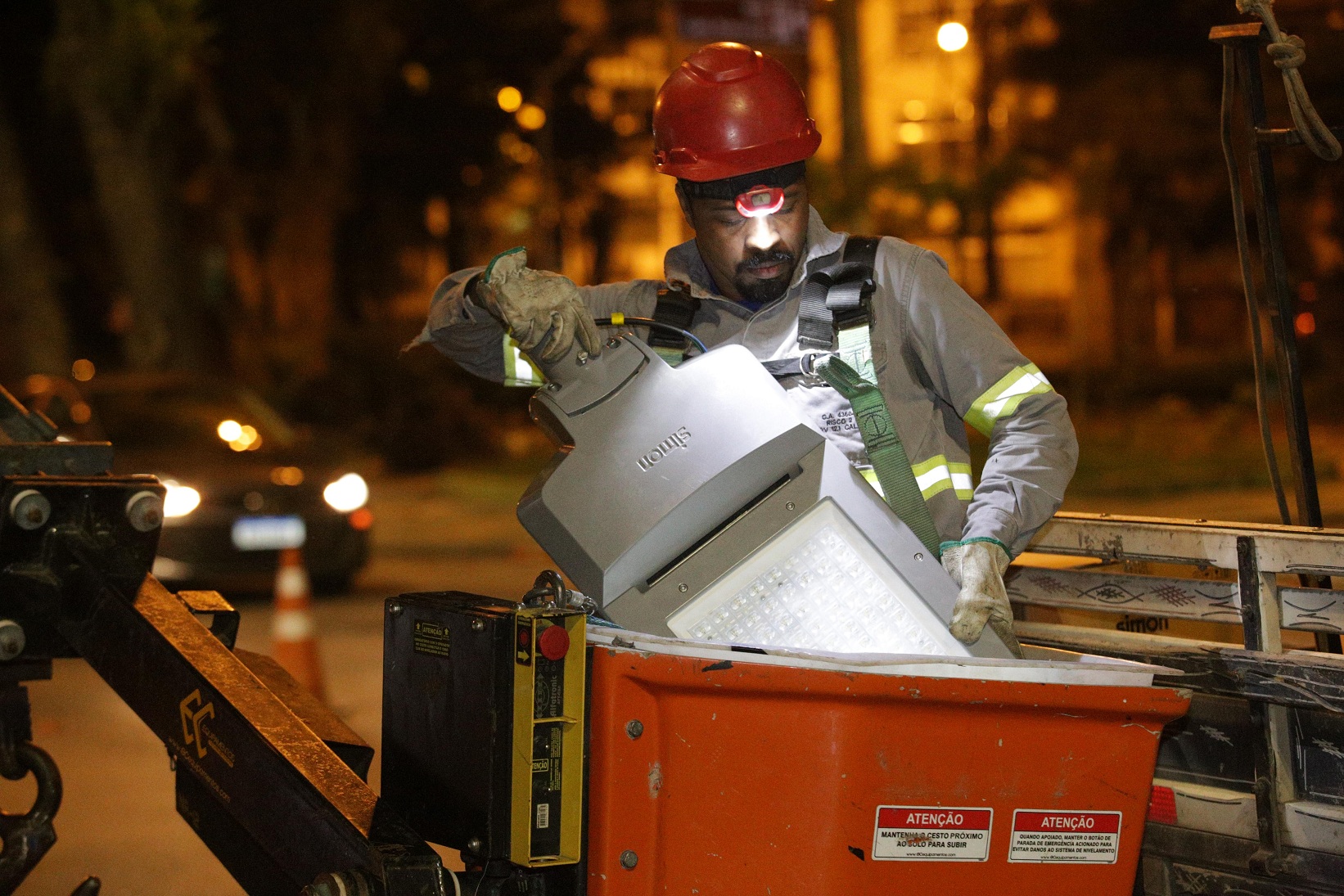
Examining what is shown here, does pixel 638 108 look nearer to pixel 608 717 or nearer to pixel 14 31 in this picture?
pixel 14 31

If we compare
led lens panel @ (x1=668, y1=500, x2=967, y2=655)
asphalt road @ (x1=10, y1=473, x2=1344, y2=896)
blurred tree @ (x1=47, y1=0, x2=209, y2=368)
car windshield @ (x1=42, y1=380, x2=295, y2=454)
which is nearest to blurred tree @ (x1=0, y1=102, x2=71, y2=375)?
blurred tree @ (x1=47, y1=0, x2=209, y2=368)

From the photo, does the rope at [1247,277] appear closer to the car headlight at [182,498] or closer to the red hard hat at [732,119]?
the red hard hat at [732,119]

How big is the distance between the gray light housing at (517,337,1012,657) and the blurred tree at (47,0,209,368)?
15707 mm

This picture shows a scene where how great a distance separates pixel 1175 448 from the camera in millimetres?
18531

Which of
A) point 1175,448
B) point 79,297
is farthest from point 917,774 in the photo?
point 79,297

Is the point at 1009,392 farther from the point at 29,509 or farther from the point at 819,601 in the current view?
the point at 29,509

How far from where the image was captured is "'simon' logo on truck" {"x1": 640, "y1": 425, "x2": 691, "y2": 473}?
2799mm

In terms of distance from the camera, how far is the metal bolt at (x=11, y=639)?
3.35 meters

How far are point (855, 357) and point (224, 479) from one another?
775 cm

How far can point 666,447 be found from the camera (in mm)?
2807

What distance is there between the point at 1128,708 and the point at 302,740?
1.55 metres

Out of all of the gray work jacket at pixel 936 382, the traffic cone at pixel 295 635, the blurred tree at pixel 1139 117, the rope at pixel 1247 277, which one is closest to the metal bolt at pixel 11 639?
the gray work jacket at pixel 936 382

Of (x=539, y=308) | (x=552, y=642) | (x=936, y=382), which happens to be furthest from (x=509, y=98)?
(x=552, y=642)

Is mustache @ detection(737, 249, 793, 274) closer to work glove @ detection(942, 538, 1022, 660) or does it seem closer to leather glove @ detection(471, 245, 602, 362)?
leather glove @ detection(471, 245, 602, 362)
